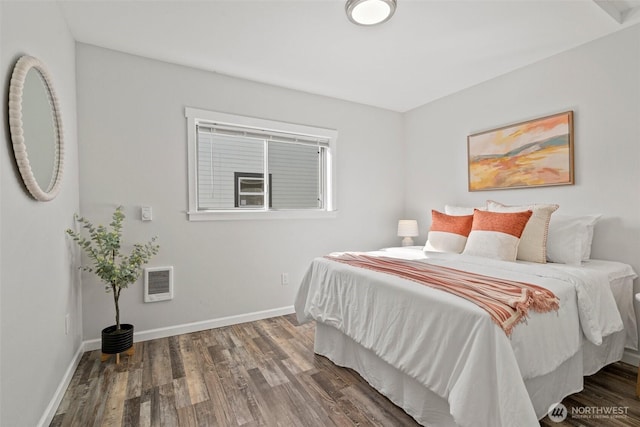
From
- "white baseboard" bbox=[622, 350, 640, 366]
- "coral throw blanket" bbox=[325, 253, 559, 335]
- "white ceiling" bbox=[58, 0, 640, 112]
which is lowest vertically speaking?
"white baseboard" bbox=[622, 350, 640, 366]

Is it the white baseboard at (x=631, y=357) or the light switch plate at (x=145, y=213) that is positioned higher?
the light switch plate at (x=145, y=213)

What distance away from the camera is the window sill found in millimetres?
3057

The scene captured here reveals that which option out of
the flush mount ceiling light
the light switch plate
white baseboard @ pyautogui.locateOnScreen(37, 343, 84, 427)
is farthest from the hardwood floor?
the flush mount ceiling light

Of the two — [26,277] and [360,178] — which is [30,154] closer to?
[26,277]

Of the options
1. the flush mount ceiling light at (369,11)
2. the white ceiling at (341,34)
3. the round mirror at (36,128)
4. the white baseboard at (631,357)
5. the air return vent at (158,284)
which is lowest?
the white baseboard at (631,357)

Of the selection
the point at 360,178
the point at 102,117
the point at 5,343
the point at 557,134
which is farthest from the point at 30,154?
the point at 557,134

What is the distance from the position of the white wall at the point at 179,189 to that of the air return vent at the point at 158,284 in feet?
0.21

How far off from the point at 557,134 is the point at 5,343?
390cm

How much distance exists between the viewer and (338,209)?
3889 millimetres

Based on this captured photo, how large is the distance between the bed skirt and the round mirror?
6.68ft

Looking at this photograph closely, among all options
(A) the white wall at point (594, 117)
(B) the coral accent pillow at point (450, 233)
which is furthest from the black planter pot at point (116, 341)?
(A) the white wall at point (594, 117)

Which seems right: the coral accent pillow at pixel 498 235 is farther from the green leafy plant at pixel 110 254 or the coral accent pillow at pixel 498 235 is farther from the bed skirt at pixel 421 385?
the green leafy plant at pixel 110 254

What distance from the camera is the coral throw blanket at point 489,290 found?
1.42m

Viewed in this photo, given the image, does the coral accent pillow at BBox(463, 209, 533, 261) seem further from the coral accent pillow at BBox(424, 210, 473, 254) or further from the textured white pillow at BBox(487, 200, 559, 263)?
the coral accent pillow at BBox(424, 210, 473, 254)
